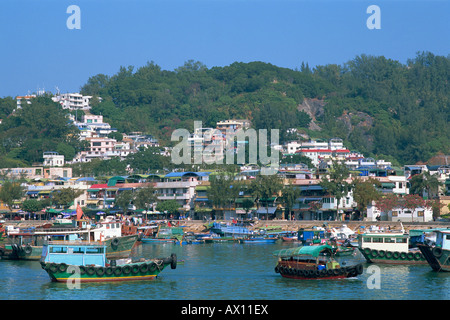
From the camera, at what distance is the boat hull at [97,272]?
36.6 m

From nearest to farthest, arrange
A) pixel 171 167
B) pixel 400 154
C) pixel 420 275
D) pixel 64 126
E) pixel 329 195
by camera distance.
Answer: pixel 420 275
pixel 329 195
pixel 171 167
pixel 64 126
pixel 400 154

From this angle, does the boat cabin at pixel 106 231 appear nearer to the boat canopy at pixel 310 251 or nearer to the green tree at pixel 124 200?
the boat canopy at pixel 310 251

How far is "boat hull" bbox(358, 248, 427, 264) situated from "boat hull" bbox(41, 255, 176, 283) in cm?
1385

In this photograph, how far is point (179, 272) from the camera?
40.6m

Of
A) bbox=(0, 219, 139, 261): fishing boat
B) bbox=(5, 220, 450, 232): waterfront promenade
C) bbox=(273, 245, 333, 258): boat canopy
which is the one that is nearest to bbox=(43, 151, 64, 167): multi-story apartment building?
bbox=(5, 220, 450, 232): waterfront promenade

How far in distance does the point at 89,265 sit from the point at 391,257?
17646 mm

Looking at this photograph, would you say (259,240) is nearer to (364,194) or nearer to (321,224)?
(321,224)

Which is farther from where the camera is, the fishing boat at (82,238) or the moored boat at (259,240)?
the moored boat at (259,240)

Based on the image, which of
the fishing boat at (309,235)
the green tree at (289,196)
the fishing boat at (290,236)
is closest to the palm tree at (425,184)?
the green tree at (289,196)

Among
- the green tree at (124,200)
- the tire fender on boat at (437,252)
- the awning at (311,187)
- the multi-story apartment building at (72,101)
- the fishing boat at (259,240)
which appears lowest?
the fishing boat at (259,240)

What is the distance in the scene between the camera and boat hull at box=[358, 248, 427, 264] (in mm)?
→ 43344
